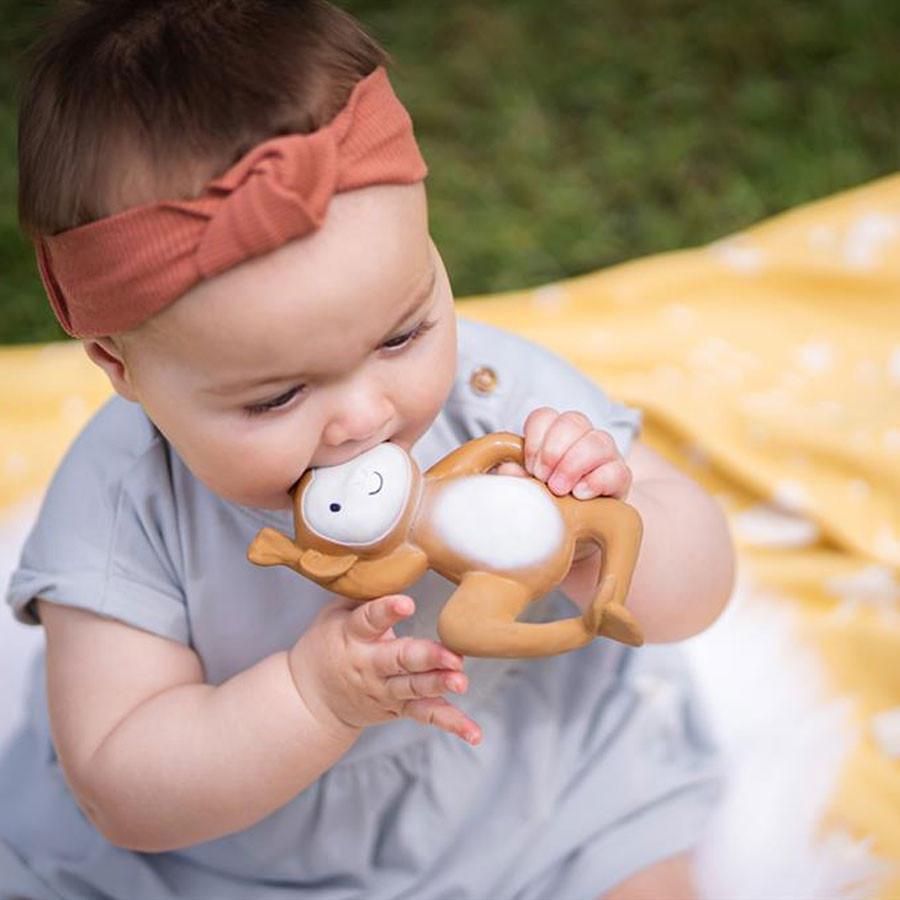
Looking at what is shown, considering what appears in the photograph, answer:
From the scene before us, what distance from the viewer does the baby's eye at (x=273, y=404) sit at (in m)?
0.95

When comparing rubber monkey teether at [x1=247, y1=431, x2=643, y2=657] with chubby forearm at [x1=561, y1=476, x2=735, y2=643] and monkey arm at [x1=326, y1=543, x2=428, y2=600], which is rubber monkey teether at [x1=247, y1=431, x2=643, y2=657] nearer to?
monkey arm at [x1=326, y1=543, x2=428, y2=600]

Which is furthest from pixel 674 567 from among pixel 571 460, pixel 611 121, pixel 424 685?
pixel 611 121

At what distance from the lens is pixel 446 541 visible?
38.1 inches

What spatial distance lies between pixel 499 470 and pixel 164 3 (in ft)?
1.26

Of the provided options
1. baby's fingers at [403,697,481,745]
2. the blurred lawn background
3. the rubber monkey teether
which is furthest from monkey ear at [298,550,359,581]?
the blurred lawn background

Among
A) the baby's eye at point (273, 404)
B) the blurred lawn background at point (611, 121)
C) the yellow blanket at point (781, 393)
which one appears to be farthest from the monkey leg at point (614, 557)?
the blurred lawn background at point (611, 121)

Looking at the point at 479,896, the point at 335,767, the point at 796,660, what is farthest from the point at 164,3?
the point at 796,660

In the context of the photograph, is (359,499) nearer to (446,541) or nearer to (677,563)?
(446,541)

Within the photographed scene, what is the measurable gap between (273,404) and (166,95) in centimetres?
20

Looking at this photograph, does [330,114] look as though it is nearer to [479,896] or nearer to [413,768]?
[413,768]

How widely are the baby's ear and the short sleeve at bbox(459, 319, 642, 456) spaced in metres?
0.29

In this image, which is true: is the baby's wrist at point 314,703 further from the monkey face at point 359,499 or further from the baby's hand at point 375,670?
the monkey face at point 359,499

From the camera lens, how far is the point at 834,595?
1.51 m

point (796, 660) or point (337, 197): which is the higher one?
point (337, 197)
